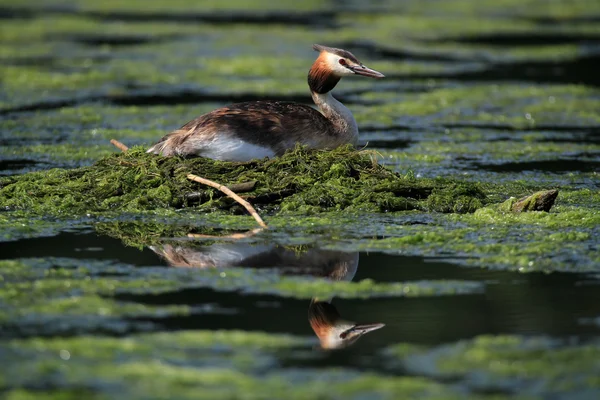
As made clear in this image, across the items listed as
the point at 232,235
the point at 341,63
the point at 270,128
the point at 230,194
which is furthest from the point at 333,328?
the point at 341,63

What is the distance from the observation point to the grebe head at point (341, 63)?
1109 centimetres

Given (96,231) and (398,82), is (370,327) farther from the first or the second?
(398,82)

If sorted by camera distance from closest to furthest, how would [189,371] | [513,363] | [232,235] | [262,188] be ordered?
1. [189,371]
2. [513,363]
3. [232,235]
4. [262,188]

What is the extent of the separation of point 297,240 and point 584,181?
4.11m

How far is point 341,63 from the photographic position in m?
11.1

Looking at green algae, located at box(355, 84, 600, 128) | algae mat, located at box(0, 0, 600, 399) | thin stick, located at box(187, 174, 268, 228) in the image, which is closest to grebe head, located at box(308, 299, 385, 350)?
algae mat, located at box(0, 0, 600, 399)

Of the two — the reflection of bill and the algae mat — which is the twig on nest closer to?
the algae mat

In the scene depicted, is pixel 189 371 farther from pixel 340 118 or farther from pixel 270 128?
pixel 340 118

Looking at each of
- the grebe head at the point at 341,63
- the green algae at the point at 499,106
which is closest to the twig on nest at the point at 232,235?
the grebe head at the point at 341,63

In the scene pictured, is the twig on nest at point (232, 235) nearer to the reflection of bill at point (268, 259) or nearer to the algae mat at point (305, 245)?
the algae mat at point (305, 245)

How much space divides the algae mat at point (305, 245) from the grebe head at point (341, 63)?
1035 millimetres

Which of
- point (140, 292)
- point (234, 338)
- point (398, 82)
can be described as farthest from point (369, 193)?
point (398, 82)

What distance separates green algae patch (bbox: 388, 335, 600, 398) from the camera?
Result: 18.7 ft

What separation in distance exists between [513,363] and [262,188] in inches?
172
